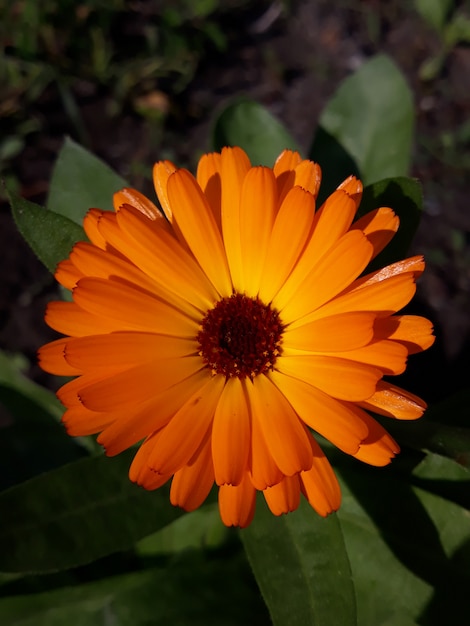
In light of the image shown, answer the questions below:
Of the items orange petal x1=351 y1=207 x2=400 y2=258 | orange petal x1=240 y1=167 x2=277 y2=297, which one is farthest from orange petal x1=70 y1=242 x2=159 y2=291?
orange petal x1=351 y1=207 x2=400 y2=258

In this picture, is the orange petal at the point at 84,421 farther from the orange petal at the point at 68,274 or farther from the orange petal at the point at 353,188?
the orange petal at the point at 353,188

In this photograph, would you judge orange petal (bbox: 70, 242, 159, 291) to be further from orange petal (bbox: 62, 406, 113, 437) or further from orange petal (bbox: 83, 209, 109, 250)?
orange petal (bbox: 62, 406, 113, 437)

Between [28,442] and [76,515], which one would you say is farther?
[28,442]

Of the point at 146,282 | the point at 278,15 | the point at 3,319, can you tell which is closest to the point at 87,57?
the point at 278,15

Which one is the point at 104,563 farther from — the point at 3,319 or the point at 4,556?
the point at 3,319

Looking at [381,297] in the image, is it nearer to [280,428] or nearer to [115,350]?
[280,428]

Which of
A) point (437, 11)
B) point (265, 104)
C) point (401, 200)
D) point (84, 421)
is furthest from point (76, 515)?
point (437, 11)
